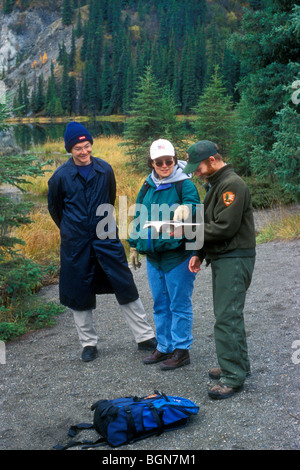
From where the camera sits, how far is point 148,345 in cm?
464

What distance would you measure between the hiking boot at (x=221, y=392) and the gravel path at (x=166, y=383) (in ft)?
0.14

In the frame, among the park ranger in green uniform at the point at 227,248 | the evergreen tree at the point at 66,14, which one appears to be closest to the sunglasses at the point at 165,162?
the park ranger in green uniform at the point at 227,248

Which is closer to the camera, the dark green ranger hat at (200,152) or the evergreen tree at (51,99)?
the dark green ranger hat at (200,152)

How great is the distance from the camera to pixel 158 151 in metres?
3.78

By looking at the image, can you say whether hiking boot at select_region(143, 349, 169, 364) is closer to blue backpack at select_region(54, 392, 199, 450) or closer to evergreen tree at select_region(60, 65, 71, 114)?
blue backpack at select_region(54, 392, 199, 450)

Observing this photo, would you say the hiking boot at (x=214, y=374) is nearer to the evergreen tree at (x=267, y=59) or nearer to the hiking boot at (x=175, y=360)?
the hiking boot at (x=175, y=360)

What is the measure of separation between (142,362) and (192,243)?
1296 millimetres

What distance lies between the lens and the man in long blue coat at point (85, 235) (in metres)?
4.34

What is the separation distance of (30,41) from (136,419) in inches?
6892

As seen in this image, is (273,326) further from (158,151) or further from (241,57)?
(241,57)

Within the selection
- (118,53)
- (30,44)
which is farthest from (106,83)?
(30,44)

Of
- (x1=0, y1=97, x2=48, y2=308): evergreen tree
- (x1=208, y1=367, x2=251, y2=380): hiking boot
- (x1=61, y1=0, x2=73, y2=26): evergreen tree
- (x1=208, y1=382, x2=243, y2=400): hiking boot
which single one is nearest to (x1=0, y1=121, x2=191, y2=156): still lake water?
(x1=0, y1=97, x2=48, y2=308): evergreen tree

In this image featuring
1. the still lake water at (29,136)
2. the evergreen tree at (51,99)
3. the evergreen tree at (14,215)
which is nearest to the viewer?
the evergreen tree at (14,215)

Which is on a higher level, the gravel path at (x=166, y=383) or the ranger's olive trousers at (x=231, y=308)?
the ranger's olive trousers at (x=231, y=308)
